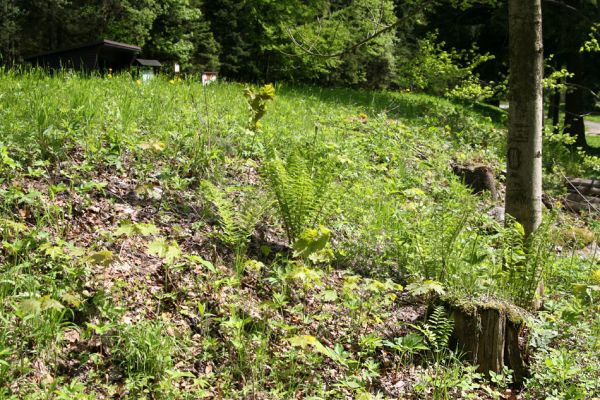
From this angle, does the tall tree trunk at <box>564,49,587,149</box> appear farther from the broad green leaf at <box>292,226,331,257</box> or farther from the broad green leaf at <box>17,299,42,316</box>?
the broad green leaf at <box>17,299,42,316</box>

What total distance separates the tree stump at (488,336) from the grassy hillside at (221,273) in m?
0.10

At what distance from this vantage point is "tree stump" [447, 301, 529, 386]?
370 centimetres

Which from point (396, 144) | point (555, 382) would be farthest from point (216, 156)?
point (396, 144)

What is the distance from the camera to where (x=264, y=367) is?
10.9 ft

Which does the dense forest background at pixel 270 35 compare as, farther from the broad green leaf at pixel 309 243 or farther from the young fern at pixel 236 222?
the broad green leaf at pixel 309 243

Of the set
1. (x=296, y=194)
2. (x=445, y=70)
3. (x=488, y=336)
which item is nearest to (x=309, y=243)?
(x=296, y=194)

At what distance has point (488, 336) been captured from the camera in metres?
3.70

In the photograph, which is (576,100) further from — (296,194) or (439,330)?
(439,330)

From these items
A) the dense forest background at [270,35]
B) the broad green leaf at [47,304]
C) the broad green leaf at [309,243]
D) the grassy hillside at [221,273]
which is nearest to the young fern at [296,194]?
the grassy hillside at [221,273]

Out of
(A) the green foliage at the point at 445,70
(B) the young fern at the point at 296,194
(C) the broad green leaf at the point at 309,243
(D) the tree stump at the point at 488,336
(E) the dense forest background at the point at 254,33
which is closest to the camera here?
(D) the tree stump at the point at 488,336

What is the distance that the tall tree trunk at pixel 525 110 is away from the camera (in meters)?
4.50

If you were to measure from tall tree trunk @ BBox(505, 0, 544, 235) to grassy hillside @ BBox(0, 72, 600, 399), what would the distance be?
0.32 metres

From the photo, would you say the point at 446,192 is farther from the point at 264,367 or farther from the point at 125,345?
the point at 125,345

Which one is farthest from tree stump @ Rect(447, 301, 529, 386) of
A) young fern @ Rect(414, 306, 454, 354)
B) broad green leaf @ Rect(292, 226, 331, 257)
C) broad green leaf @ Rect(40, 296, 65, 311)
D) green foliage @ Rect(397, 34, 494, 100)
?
green foliage @ Rect(397, 34, 494, 100)
